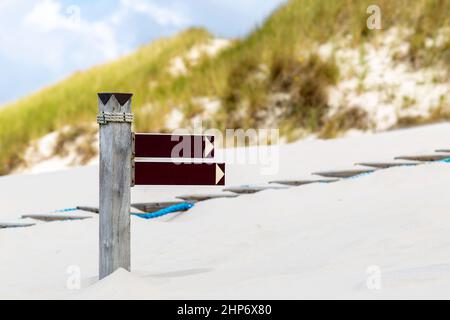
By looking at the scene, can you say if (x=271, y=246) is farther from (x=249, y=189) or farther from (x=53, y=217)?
(x=53, y=217)

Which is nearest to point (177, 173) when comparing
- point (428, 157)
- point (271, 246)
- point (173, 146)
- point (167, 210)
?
point (173, 146)

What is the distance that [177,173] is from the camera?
342cm

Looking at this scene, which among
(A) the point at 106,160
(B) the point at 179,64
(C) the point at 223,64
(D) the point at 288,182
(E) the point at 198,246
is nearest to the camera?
(A) the point at 106,160

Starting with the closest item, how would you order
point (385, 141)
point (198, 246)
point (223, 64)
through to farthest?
point (198, 246), point (385, 141), point (223, 64)

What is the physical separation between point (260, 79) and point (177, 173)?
7720mm

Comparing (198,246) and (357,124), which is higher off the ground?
(357,124)

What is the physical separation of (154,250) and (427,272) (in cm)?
176

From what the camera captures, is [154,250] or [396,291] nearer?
[396,291]

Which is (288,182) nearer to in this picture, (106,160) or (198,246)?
(198,246)

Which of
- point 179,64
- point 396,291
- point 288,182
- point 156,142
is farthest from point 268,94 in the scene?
point 396,291

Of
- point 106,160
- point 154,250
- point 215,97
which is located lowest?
point 154,250

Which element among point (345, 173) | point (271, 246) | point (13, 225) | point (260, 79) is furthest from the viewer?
point (260, 79)

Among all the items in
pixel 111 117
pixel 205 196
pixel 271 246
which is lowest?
pixel 271 246

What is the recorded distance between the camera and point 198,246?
421 centimetres
